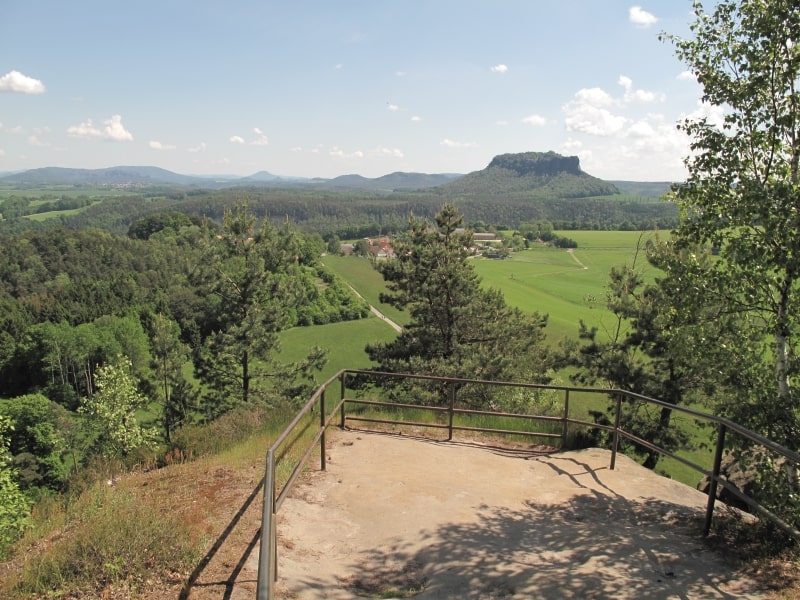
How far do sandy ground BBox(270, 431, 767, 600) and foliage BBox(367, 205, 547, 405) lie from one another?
11.2m

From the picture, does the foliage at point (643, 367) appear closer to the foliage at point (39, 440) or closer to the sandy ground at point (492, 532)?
the sandy ground at point (492, 532)

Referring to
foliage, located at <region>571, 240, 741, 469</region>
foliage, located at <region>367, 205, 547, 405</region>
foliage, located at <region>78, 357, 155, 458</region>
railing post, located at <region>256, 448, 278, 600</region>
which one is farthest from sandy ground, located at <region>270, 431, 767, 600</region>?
foliage, located at <region>78, 357, 155, 458</region>

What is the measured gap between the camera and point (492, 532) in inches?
209

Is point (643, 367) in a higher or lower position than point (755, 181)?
lower

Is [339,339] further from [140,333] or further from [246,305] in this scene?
[246,305]

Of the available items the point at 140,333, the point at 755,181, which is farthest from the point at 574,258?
the point at 755,181

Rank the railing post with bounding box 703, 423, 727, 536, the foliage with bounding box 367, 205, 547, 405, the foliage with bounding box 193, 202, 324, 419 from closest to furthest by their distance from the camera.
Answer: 1. the railing post with bounding box 703, 423, 727, 536
2. the foliage with bounding box 367, 205, 547, 405
3. the foliage with bounding box 193, 202, 324, 419

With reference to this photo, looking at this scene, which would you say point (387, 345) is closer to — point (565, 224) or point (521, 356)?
point (521, 356)

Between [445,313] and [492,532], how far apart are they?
49.5 ft

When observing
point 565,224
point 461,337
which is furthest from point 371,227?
point 461,337

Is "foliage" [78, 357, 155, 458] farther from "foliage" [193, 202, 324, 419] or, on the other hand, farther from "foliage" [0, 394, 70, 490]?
"foliage" [193, 202, 324, 419]

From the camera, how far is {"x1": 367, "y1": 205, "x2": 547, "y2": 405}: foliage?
19406 mm

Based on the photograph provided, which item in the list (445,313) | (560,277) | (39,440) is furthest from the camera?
(560,277)

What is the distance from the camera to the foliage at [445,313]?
19406 millimetres
